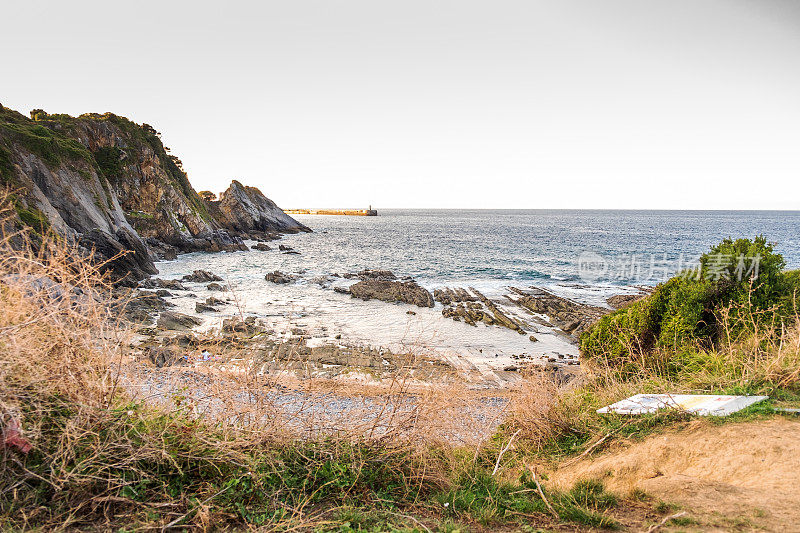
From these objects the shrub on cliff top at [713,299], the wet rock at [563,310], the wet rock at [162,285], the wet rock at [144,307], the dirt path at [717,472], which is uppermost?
the shrub on cliff top at [713,299]

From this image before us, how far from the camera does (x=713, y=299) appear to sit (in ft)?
29.6

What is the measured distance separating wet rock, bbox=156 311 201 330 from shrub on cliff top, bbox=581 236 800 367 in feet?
54.3

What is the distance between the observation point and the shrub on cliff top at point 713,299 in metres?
8.55

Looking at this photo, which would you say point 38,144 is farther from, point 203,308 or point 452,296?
point 452,296

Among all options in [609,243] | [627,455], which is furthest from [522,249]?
[627,455]

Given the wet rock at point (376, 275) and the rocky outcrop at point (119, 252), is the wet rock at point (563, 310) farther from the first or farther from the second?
the rocky outcrop at point (119, 252)

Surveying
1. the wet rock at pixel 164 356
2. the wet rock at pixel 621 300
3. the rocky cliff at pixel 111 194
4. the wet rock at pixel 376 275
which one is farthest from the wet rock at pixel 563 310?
the rocky cliff at pixel 111 194

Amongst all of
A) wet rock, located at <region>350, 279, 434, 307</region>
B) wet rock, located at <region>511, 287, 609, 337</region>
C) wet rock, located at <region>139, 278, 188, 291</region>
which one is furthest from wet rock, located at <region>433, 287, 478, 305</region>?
wet rock, located at <region>139, 278, 188, 291</region>

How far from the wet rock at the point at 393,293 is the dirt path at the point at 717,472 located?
19.6 m

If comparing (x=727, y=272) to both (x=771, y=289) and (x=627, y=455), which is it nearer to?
(x=771, y=289)

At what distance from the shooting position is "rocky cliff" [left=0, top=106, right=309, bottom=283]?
25.9 metres

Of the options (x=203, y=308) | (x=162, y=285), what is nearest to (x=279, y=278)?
(x=162, y=285)

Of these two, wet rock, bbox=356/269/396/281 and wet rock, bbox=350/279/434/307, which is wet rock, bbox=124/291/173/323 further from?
wet rock, bbox=356/269/396/281

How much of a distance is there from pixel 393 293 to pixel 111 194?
27.7 meters
